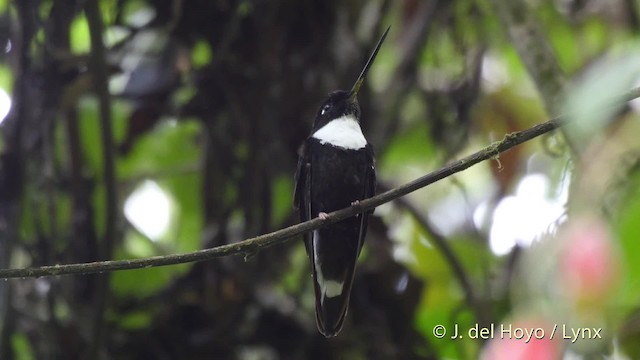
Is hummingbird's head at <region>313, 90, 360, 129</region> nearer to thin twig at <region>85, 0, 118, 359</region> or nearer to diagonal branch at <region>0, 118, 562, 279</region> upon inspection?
thin twig at <region>85, 0, 118, 359</region>

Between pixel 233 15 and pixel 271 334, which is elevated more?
pixel 233 15

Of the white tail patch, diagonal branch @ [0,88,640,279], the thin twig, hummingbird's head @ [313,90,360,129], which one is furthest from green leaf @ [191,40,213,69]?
diagonal branch @ [0,88,640,279]

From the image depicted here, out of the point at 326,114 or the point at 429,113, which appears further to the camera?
the point at 429,113

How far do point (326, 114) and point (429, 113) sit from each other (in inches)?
17.5

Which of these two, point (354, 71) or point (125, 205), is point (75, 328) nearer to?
point (125, 205)

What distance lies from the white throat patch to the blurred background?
0.14 metres

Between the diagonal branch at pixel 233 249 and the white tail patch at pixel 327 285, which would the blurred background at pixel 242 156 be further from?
the diagonal branch at pixel 233 249

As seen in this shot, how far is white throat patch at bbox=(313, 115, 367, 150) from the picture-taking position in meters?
2.66

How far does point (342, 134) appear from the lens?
2.70 m

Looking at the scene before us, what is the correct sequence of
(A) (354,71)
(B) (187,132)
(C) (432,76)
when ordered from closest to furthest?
1. (A) (354,71)
2. (C) (432,76)
3. (B) (187,132)

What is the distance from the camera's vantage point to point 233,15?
2715 mm

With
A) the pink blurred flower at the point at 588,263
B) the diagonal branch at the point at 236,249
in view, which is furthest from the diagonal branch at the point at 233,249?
the pink blurred flower at the point at 588,263

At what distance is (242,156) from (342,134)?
348 millimetres

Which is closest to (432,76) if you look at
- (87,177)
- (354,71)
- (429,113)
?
(429,113)
